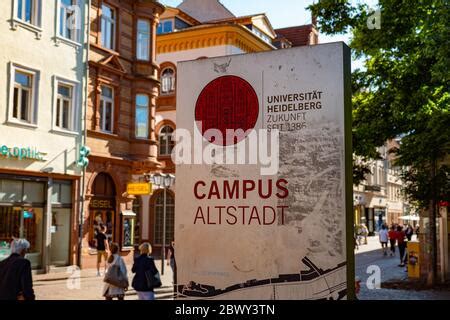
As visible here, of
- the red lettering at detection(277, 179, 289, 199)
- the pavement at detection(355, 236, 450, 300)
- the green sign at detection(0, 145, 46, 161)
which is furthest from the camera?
the green sign at detection(0, 145, 46, 161)

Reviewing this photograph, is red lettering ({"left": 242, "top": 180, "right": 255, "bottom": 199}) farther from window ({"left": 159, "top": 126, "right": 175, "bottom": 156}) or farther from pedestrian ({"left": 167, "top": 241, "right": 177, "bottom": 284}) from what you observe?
window ({"left": 159, "top": 126, "right": 175, "bottom": 156})

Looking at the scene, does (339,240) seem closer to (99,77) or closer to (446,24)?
(446,24)

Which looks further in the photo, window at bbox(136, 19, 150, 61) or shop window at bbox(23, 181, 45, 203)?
window at bbox(136, 19, 150, 61)

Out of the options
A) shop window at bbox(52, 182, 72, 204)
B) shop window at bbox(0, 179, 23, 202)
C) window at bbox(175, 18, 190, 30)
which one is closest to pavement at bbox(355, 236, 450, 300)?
shop window at bbox(52, 182, 72, 204)

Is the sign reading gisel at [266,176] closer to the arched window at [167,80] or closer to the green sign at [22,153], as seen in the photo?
the green sign at [22,153]

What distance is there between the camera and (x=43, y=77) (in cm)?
2031

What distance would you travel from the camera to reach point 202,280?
421 cm

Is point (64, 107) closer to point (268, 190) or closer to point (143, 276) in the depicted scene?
point (143, 276)

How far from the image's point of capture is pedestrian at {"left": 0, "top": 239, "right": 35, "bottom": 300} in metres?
6.74

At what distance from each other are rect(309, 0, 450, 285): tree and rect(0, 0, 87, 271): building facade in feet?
33.9

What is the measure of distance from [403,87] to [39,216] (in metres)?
12.9

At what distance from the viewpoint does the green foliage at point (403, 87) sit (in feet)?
42.7

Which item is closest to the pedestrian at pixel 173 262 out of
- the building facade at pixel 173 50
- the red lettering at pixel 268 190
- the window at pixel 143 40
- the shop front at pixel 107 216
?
the red lettering at pixel 268 190

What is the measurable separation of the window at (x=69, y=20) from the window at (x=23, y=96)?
2614 millimetres
